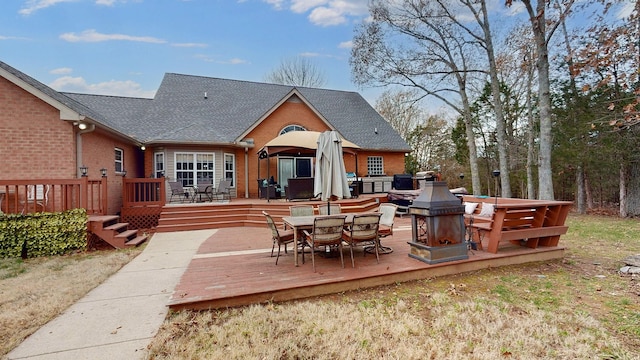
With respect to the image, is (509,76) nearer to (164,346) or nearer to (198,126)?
(198,126)

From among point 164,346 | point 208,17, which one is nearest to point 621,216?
point 164,346

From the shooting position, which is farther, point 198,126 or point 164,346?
point 198,126

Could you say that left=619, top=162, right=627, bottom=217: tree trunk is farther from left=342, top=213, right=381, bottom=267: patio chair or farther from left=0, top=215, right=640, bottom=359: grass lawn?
left=342, top=213, right=381, bottom=267: patio chair

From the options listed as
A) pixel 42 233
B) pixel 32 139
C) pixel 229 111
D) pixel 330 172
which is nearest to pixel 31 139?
pixel 32 139

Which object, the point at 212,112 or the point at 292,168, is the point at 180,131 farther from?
the point at 292,168

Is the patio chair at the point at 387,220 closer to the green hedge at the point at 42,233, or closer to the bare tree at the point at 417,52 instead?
the green hedge at the point at 42,233

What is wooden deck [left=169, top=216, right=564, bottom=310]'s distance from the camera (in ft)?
13.3

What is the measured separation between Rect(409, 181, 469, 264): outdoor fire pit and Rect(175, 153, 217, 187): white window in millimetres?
10091

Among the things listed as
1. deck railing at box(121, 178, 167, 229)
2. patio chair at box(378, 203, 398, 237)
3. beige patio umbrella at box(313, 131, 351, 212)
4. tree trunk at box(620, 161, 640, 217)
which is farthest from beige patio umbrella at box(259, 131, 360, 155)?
tree trunk at box(620, 161, 640, 217)

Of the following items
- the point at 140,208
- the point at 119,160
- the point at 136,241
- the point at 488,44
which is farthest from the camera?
the point at 488,44

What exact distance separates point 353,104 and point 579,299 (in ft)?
59.5

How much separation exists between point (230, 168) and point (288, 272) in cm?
1014

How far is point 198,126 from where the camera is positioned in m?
13.8

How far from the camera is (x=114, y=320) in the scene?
3531 mm
